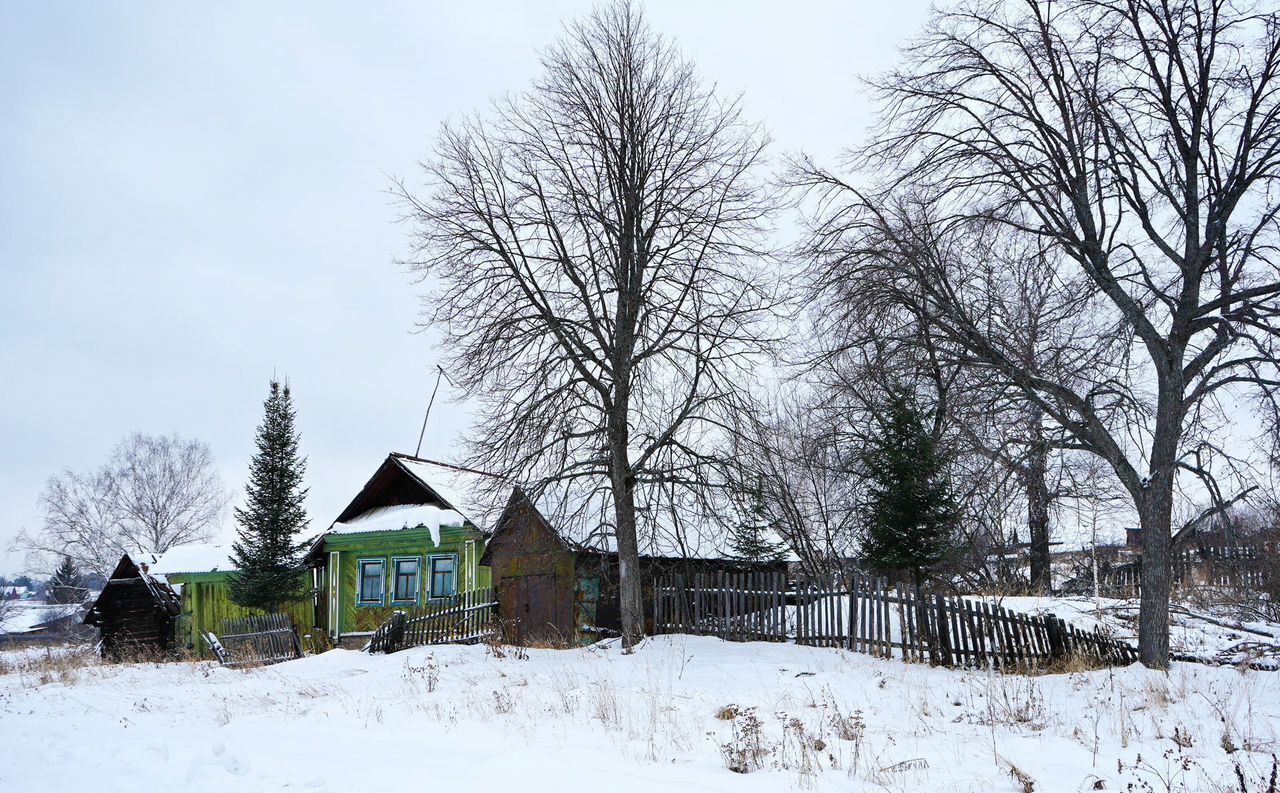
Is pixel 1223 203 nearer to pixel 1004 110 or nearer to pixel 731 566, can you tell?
pixel 1004 110

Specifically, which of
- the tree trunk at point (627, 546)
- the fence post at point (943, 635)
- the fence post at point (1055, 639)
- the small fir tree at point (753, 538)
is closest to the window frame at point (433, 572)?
the small fir tree at point (753, 538)

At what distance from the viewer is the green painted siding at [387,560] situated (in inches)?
1003

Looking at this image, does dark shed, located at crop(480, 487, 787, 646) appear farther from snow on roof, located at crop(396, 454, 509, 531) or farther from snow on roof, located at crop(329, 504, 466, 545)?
snow on roof, located at crop(329, 504, 466, 545)

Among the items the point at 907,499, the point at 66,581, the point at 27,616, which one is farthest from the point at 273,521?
the point at 27,616

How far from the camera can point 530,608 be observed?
73.4 ft

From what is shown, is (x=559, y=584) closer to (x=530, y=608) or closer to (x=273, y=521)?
(x=530, y=608)

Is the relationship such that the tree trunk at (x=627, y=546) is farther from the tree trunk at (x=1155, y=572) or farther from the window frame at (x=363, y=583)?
the window frame at (x=363, y=583)

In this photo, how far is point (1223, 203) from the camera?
12.4 meters

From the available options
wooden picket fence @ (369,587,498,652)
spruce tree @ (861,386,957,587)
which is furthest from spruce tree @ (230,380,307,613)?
spruce tree @ (861,386,957,587)

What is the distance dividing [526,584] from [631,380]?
7526mm

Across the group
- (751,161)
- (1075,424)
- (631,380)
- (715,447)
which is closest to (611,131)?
(751,161)

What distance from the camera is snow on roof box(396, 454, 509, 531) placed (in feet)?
56.0

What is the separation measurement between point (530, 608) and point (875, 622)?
32.4 feet

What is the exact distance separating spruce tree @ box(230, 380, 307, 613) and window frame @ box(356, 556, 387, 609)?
406 cm
